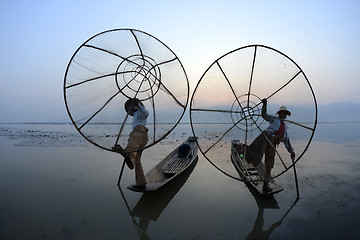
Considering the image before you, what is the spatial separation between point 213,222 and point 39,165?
6.51m

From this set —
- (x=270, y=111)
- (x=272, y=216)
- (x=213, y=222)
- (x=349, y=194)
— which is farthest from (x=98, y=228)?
(x=349, y=194)

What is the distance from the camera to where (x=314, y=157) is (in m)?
8.73

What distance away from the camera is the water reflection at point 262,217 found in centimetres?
333

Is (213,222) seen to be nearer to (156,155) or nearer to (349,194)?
(349,194)

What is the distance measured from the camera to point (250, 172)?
19.4 feet

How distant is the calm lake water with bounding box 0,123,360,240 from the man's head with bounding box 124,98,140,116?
5.99 feet

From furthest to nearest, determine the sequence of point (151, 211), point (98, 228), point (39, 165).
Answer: point (39, 165) < point (151, 211) < point (98, 228)

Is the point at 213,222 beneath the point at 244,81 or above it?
beneath

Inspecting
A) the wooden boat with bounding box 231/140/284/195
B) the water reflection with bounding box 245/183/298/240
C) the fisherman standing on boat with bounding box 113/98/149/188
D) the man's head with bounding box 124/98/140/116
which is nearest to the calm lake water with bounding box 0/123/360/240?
the water reflection with bounding box 245/183/298/240

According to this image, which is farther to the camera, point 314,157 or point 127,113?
point 314,157

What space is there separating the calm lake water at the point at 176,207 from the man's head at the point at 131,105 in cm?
183

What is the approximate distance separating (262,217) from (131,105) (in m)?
3.27

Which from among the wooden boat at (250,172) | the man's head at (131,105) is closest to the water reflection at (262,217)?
the wooden boat at (250,172)

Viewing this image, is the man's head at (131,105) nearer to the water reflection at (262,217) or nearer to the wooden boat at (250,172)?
the wooden boat at (250,172)
